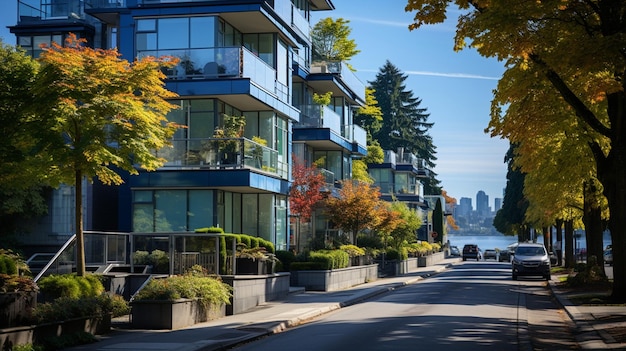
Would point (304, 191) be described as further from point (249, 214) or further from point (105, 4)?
point (105, 4)

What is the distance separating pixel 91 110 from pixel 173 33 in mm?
13702

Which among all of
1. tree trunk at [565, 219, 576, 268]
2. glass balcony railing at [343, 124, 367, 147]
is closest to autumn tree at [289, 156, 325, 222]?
glass balcony railing at [343, 124, 367, 147]

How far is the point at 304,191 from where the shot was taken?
149 ft

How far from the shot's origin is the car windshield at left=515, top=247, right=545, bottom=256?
46562mm

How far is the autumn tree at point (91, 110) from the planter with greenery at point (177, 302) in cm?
266

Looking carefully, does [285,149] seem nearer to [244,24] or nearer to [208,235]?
[244,24]

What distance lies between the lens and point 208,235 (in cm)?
2458

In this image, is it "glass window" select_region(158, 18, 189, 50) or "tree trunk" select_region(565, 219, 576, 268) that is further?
"tree trunk" select_region(565, 219, 576, 268)

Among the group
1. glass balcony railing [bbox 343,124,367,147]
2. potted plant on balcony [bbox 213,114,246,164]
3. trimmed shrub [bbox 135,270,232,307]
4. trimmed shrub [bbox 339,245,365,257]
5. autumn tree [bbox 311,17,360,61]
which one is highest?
autumn tree [bbox 311,17,360,61]

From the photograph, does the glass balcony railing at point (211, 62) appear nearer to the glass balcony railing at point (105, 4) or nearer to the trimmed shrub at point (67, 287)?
the glass balcony railing at point (105, 4)

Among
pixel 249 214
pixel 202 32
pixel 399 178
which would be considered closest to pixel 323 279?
pixel 249 214

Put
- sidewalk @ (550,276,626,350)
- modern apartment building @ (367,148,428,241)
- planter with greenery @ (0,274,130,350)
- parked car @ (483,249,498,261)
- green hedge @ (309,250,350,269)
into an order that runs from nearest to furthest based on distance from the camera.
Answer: planter with greenery @ (0,274,130,350) → sidewalk @ (550,276,626,350) → green hedge @ (309,250,350,269) → modern apartment building @ (367,148,428,241) → parked car @ (483,249,498,261)

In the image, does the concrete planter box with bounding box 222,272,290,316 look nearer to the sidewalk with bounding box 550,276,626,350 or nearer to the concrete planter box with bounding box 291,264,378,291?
the concrete planter box with bounding box 291,264,378,291

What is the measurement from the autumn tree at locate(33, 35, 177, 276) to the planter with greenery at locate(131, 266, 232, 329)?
266 cm
